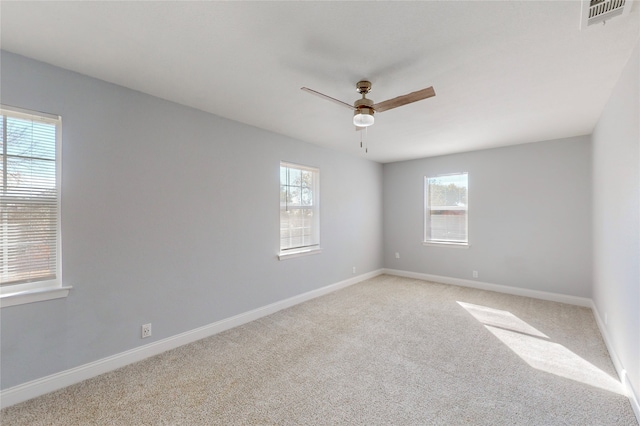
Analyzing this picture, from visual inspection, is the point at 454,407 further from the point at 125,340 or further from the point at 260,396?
the point at 125,340

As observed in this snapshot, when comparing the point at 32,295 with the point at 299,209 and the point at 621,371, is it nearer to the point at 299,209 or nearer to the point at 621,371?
the point at 299,209

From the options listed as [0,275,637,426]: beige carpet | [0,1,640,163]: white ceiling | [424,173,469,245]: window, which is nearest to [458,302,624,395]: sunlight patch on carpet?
[0,275,637,426]: beige carpet

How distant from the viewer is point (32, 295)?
6.56ft

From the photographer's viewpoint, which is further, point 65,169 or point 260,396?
point 65,169

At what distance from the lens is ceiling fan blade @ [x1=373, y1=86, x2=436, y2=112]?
1996 millimetres

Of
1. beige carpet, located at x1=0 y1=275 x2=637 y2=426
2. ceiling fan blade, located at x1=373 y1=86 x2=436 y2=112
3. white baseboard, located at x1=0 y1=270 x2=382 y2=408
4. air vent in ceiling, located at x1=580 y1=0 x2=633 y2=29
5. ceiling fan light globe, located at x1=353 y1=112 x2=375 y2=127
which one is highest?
air vent in ceiling, located at x1=580 y1=0 x2=633 y2=29

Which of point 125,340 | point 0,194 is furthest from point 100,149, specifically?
point 125,340

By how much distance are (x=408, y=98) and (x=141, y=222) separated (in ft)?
8.44

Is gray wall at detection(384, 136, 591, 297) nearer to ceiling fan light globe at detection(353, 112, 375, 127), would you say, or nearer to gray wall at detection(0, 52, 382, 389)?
gray wall at detection(0, 52, 382, 389)

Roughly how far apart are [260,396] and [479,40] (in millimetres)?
2887

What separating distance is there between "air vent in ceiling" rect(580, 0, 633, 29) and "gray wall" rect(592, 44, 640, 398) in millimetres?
520

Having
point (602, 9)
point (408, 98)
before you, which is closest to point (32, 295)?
point (408, 98)

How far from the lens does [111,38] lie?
70.6 inches

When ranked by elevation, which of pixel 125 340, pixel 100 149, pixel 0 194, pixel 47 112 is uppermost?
pixel 47 112
